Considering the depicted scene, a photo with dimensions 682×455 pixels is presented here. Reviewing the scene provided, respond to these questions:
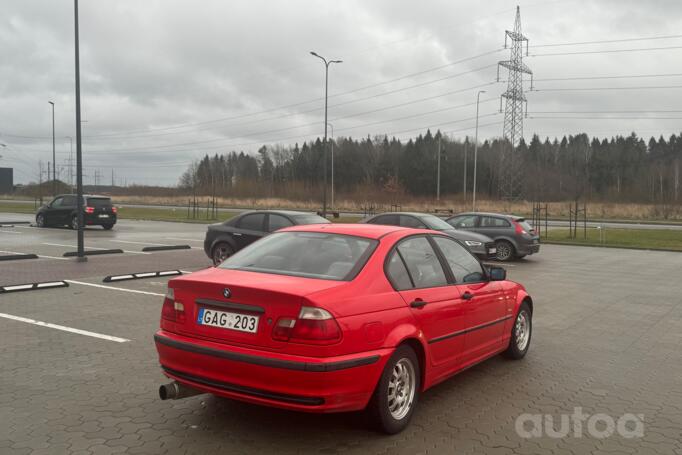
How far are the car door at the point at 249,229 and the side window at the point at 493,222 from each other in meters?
7.53

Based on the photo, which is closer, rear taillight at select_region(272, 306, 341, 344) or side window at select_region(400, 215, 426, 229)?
rear taillight at select_region(272, 306, 341, 344)

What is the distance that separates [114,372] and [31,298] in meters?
4.73

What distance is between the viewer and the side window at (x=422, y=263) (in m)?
4.75

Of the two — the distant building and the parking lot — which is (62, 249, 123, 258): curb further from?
the distant building

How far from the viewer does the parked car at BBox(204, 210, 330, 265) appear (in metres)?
14.2

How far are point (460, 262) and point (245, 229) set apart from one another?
31.5 feet

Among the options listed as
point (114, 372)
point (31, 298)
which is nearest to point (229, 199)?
point (31, 298)

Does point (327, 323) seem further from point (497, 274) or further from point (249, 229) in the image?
point (249, 229)

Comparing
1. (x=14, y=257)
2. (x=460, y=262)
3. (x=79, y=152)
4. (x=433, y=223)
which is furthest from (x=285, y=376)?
(x=79, y=152)

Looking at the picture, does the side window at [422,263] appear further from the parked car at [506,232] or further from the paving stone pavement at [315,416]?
the parked car at [506,232]

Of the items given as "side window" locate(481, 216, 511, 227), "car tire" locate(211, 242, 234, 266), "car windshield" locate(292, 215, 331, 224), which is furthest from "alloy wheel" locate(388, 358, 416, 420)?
"side window" locate(481, 216, 511, 227)

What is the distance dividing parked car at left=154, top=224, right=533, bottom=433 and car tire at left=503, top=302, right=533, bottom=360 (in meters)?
1.05

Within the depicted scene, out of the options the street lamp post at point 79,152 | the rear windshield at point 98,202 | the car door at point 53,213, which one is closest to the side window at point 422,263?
the street lamp post at point 79,152

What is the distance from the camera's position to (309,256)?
471cm
